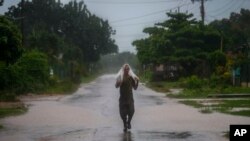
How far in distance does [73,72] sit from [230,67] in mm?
21568

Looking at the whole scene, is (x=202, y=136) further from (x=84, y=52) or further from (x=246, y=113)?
(x=84, y=52)

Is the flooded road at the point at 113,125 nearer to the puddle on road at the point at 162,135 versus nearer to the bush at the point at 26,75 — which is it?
the puddle on road at the point at 162,135

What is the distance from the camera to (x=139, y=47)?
79375mm

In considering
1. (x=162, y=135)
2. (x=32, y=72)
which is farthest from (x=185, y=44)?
(x=162, y=135)

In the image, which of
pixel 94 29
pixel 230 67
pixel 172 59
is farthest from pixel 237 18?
pixel 230 67

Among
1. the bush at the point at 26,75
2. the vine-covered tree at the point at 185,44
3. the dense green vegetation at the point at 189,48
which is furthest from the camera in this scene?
the vine-covered tree at the point at 185,44

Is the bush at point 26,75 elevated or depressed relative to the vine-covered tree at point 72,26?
depressed

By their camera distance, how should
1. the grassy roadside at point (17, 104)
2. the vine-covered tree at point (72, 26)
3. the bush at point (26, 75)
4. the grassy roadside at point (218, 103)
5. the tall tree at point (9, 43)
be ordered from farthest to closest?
the vine-covered tree at point (72, 26)
the bush at point (26, 75)
the grassy roadside at point (17, 104)
the grassy roadside at point (218, 103)
the tall tree at point (9, 43)

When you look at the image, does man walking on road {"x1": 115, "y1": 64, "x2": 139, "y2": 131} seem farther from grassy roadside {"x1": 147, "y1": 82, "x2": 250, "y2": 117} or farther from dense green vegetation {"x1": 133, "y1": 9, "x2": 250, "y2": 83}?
dense green vegetation {"x1": 133, "y1": 9, "x2": 250, "y2": 83}

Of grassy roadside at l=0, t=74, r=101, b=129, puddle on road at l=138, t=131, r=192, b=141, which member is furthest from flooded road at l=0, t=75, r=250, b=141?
grassy roadside at l=0, t=74, r=101, b=129

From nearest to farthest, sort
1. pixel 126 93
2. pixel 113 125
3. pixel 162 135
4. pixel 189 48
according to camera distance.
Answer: pixel 162 135, pixel 126 93, pixel 113 125, pixel 189 48

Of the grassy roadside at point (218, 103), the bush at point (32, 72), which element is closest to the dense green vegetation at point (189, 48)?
the grassy roadside at point (218, 103)

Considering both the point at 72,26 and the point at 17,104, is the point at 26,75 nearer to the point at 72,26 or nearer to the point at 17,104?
the point at 17,104

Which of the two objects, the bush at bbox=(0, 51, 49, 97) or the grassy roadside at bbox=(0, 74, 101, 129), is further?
the bush at bbox=(0, 51, 49, 97)
